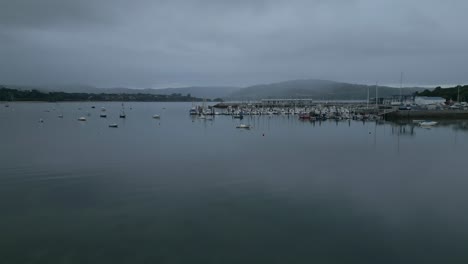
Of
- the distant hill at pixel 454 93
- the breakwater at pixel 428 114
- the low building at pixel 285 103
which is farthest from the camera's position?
the low building at pixel 285 103

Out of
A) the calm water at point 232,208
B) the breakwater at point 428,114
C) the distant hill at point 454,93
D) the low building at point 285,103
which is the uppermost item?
the distant hill at point 454,93

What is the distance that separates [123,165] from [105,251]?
7573 millimetres

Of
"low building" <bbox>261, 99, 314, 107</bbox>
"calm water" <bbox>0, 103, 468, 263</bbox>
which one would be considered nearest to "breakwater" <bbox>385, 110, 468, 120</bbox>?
"calm water" <bbox>0, 103, 468, 263</bbox>

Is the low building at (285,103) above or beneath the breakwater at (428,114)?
above

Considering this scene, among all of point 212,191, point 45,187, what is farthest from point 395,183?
point 45,187

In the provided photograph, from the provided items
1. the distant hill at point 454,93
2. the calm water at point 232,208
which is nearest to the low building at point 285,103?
the distant hill at point 454,93

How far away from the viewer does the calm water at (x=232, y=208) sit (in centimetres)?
604

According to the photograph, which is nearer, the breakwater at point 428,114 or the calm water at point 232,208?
the calm water at point 232,208

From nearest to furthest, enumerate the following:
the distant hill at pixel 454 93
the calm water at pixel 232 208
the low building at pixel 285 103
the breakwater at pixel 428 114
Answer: the calm water at pixel 232 208 < the breakwater at pixel 428 114 < the distant hill at pixel 454 93 < the low building at pixel 285 103

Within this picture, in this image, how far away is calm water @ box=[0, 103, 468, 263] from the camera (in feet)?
19.8

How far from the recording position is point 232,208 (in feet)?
26.6

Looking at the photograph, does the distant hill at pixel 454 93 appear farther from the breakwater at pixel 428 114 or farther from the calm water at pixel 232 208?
the calm water at pixel 232 208

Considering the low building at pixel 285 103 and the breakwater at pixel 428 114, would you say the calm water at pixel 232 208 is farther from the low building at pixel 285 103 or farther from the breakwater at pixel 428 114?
the low building at pixel 285 103

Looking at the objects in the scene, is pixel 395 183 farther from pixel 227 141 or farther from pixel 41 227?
pixel 227 141
